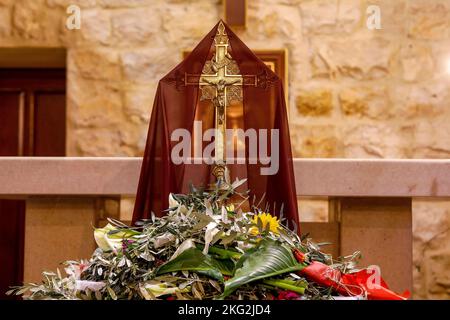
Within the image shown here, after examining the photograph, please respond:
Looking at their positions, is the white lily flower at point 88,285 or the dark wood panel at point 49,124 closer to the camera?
the white lily flower at point 88,285

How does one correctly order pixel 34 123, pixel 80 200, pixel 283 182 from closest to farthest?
pixel 283 182, pixel 80 200, pixel 34 123

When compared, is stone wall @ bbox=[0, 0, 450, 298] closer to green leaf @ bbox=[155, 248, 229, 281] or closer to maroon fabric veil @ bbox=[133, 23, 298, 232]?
maroon fabric veil @ bbox=[133, 23, 298, 232]

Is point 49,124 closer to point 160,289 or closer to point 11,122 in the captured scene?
point 11,122

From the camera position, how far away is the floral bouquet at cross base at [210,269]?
998 mm

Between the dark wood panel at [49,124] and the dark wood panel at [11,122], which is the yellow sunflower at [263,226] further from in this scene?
the dark wood panel at [11,122]

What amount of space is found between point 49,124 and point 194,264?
3.28 m

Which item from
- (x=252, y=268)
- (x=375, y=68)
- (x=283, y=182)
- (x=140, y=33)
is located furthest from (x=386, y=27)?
(x=252, y=268)

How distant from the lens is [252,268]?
98 cm

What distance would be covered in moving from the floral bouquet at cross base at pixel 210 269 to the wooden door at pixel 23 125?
9.89ft

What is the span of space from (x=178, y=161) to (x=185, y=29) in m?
1.97

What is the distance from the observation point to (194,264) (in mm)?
1012

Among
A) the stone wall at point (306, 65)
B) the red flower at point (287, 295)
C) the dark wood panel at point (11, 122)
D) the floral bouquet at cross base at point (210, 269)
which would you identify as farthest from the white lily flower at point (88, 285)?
the dark wood panel at point (11, 122)

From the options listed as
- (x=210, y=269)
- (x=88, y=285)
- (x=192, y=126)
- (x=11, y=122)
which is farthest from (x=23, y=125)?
(x=210, y=269)
